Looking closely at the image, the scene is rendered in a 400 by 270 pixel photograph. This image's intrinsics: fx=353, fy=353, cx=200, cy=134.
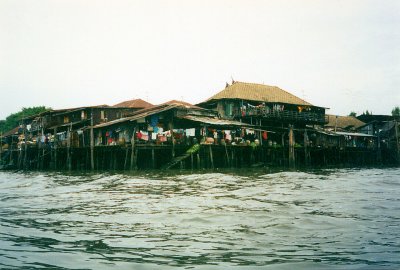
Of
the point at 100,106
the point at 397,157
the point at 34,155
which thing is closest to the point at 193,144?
the point at 100,106

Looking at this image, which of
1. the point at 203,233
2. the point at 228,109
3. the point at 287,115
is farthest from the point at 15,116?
the point at 203,233

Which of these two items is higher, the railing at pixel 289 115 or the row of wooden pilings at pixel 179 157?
the railing at pixel 289 115

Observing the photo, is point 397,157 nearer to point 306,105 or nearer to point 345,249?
point 306,105

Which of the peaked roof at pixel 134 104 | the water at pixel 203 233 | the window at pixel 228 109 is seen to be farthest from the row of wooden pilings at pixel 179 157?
the water at pixel 203 233

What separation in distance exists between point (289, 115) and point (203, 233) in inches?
1395

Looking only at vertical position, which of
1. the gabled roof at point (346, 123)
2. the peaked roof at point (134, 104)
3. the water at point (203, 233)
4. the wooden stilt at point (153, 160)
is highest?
the peaked roof at point (134, 104)

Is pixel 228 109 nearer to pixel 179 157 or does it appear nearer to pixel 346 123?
pixel 179 157

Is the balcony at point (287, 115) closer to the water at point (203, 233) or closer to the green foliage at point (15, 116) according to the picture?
the water at point (203, 233)

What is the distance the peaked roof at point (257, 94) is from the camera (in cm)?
3974

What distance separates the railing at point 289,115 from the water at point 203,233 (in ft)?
88.3

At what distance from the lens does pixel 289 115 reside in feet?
130

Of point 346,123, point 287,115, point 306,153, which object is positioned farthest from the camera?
point 346,123

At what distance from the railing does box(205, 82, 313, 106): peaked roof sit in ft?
6.84

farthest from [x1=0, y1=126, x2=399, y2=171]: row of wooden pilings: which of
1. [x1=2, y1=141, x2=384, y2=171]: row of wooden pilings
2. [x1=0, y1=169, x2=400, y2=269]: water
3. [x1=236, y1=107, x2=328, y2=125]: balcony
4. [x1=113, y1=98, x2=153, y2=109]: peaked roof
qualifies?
[x1=0, y1=169, x2=400, y2=269]: water
